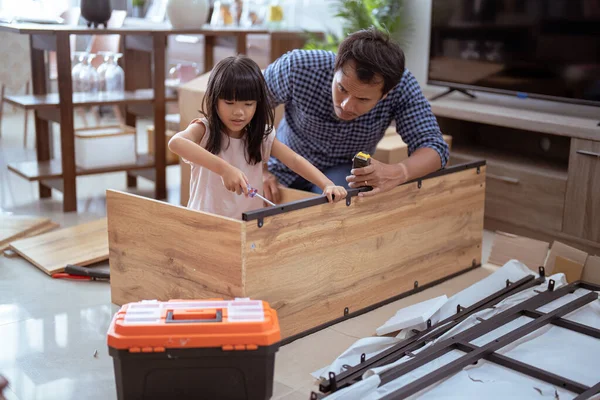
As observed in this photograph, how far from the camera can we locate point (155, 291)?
6.72 ft

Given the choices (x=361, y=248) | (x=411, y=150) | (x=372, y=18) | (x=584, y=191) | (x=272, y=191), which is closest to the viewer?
(x=361, y=248)

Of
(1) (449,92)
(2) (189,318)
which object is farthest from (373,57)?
(1) (449,92)

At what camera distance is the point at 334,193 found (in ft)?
6.56

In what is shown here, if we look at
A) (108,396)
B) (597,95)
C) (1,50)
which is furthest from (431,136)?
(1,50)

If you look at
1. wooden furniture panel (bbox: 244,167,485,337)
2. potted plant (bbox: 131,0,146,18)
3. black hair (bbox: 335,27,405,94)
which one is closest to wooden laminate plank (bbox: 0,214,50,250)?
wooden furniture panel (bbox: 244,167,485,337)

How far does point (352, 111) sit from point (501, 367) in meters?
0.85

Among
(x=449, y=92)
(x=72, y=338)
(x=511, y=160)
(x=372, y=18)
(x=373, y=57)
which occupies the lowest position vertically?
(x=72, y=338)

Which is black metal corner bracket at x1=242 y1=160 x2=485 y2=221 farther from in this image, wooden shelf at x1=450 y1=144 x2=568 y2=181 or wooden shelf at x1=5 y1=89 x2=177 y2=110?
wooden shelf at x1=5 y1=89 x2=177 y2=110

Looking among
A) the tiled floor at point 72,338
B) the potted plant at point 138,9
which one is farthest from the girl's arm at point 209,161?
the potted plant at point 138,9

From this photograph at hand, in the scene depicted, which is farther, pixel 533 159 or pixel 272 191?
pixel 533 159

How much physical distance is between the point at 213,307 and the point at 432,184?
3.30ft

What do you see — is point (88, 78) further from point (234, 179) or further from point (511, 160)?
point (511, 160)

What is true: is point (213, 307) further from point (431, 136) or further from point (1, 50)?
point (1, 50)

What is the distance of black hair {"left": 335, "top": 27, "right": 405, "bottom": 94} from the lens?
2100mm
